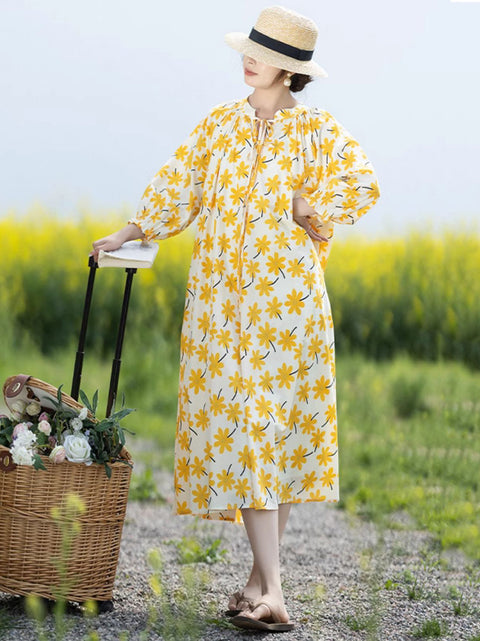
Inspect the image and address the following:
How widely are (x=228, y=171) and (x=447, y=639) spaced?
156 centimetres

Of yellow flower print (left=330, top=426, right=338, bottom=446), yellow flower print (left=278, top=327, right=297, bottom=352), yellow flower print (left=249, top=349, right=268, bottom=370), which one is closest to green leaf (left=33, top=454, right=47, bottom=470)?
yellow flower print (left=249, top=349, right=268, bottom=370)

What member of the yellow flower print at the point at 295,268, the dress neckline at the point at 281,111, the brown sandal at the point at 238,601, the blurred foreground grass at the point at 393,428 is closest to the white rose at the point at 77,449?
the brown sandal at the point at 238,601

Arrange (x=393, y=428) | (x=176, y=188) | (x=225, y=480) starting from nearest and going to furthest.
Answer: (x=225, y=480), (x=176, y=188), (x=393, y=428)

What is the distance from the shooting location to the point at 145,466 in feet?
19.5

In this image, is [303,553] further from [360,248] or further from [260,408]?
[360,248]

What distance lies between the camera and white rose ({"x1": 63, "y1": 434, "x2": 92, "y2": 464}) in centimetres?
298

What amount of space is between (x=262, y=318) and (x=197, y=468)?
1.69 ft

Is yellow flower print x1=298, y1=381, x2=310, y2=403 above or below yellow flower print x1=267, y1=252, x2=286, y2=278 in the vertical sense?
below

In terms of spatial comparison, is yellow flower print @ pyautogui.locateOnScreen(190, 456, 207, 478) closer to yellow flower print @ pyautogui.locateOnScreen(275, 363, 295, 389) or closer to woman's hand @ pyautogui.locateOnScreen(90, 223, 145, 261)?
yellow flower print @ pyautogui.locateOnScreen(275, 363, 295, 389)

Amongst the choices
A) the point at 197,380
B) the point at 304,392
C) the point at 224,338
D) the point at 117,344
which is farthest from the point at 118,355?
→ the point at 304,392

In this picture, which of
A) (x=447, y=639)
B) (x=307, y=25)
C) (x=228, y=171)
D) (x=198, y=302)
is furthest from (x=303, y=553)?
(x=307, y=25)

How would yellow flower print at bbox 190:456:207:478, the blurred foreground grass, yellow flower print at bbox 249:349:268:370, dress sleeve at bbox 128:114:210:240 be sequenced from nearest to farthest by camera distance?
yellow flower print at bbox 249:349:268:370
yellow flower print at bbox 190:456:207:478
dress sleeve at bbox 128:114:210:240
the blurred foreground grass

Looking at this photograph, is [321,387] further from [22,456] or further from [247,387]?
[22,456]

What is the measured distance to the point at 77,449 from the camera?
9.78 feet
